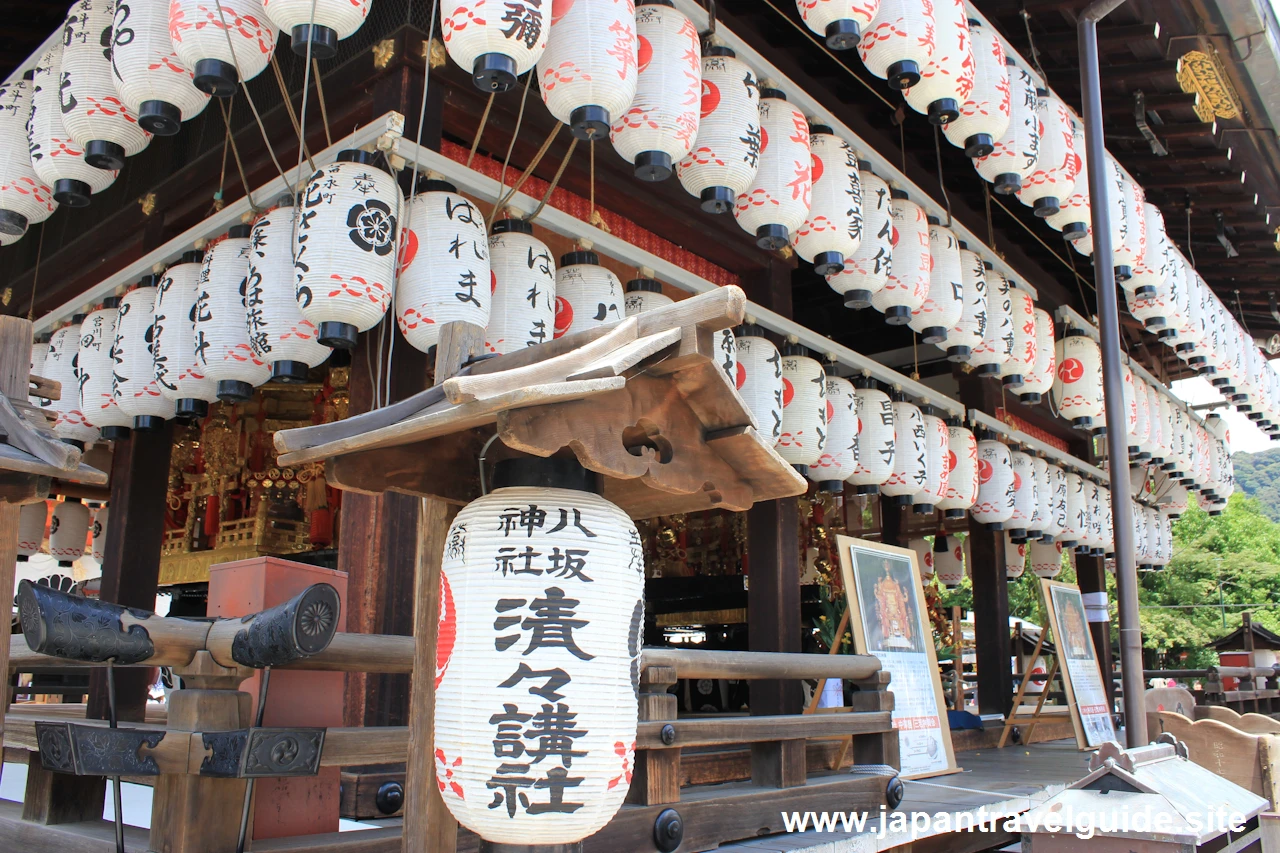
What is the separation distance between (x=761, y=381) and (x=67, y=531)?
7.23m

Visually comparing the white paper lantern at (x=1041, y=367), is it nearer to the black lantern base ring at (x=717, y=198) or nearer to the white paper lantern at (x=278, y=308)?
the black lantern base ring at (x=717, y=198)

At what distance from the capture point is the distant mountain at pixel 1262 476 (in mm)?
74812

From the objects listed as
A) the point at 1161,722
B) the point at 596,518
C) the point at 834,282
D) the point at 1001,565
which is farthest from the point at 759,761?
the point at 1001,565

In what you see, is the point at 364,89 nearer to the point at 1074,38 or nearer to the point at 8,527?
the point at 8,527

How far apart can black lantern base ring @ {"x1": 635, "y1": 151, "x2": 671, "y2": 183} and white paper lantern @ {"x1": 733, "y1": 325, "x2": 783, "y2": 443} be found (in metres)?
1.58

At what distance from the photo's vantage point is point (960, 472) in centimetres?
782

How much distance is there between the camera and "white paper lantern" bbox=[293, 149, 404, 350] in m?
3.84

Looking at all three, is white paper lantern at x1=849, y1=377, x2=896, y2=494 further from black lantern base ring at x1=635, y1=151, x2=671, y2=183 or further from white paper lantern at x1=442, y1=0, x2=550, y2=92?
white paper lantern at x1=442, y1=0, x2=550, y2=92

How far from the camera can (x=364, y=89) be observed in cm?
482

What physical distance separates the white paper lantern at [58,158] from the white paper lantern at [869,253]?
4.01 meters

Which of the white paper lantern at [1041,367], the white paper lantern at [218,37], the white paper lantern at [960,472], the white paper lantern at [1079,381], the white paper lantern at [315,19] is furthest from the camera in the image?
the white paper lantern at [1079,381]

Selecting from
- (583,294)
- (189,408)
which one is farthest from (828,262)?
(189,408)

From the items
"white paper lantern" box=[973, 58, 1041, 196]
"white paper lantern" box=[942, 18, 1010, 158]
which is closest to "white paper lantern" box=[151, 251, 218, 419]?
"white paper lantern" box=[942, 18, 1010, 158]

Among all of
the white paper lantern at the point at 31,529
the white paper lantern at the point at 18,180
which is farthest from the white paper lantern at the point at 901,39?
the white paper lantern at the point at 31,529
